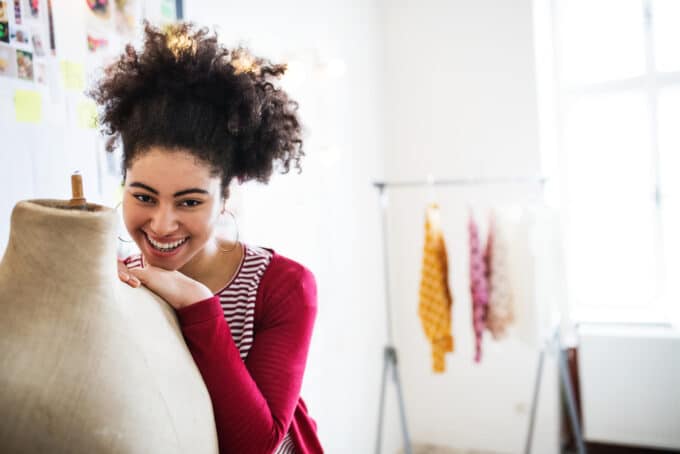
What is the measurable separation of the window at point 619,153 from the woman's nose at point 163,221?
2.79 m

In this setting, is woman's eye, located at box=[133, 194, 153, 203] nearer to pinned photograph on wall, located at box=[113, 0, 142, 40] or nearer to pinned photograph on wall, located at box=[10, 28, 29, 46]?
pinned photograph on wall, located at box=[10, 28, 29, 46]

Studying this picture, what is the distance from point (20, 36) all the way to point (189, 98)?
1.76 ft

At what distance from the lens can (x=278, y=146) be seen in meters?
0.90

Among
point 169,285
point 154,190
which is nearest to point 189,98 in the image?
point 154,190

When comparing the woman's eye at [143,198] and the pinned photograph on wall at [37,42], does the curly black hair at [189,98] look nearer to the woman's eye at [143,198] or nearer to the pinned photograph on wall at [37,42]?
the woman's eye at [143,198]

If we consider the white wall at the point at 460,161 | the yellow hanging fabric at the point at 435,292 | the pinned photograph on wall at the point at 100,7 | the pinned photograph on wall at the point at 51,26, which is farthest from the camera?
the white wall at the point at 460,161

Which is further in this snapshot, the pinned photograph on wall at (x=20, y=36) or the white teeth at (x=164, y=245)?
the pinned photograph on wall at (x=20, y=36)

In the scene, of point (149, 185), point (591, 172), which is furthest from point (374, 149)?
point (149, 185)

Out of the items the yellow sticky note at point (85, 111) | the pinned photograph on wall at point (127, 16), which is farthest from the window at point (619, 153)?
the yellow sticky note at point (85, 111)

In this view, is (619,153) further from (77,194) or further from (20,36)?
(77,194)

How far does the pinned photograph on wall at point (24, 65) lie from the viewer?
1070 millimetres

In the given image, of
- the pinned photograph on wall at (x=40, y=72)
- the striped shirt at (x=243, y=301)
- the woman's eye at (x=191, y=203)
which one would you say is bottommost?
the striped shirt at (x=243, y=301)

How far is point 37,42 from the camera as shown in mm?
1107

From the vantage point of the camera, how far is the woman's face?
723 millimetres
